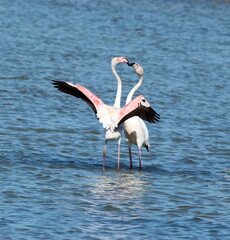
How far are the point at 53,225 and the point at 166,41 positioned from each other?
55.6ft

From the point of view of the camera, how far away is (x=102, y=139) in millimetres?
12234

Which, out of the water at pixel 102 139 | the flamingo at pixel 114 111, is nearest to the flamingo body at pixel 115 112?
the flamingo at pixel 114 111

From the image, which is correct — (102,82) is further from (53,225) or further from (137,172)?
(53,225)

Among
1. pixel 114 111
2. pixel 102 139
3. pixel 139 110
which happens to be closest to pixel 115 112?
pixel 114 111

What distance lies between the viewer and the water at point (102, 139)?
8023 mm

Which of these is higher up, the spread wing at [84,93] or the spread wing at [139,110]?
the spread wing at [84,93]

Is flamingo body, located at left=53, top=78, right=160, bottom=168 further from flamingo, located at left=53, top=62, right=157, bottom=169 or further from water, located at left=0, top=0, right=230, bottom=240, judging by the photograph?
water, located at left=0, top=0, right=230, bottom=240

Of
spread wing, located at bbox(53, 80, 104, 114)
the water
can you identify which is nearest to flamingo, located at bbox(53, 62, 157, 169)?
spread wing, located at bbox(53, 80, 104, 114)

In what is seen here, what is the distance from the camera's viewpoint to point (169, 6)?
34625 millimetres

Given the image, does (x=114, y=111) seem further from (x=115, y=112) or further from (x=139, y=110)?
(x=139, y=110)

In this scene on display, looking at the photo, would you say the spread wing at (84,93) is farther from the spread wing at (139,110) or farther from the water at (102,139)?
the water at (102,139)

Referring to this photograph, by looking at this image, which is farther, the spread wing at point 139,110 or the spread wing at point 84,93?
the spread wing at point 84,93

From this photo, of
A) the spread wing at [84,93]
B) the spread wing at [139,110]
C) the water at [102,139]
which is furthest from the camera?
the spread wing at [84,93]

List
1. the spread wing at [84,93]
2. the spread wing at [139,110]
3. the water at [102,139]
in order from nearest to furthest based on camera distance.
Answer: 1. the water at [102,139]
2. the spread wing at [139,110]
3. the spread wing at [84,93]
